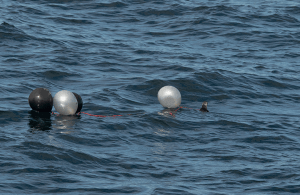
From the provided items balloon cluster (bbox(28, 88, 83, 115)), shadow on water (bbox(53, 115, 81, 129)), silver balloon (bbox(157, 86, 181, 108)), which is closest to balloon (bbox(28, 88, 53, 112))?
balloon cluster (bbox(28, 88, 83, 115))

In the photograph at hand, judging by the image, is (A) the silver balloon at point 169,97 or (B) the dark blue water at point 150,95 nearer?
(B) the dark blue water at point 150,95

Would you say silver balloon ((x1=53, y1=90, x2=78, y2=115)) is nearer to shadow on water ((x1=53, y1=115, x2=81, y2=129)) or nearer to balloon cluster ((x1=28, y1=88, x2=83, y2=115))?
balloon cluster ((x1=28, y1=88, x2=83, y2=115))

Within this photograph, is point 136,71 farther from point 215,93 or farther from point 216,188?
point 216,188

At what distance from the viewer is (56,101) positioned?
15344mm

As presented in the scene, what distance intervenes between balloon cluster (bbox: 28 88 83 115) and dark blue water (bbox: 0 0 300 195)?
382mm

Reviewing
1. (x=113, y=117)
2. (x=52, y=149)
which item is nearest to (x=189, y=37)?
(x=113, y=117)

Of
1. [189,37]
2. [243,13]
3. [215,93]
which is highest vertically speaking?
[243,13]

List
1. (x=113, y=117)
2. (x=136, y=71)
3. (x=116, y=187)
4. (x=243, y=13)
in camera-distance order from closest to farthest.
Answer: (x=116, y=187)
(x=113, y=117)
(x=136, y=71)
(x=243, y=13)

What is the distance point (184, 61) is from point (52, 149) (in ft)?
44.6

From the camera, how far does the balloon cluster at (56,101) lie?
1527cm

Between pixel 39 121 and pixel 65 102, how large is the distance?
1.06 meters

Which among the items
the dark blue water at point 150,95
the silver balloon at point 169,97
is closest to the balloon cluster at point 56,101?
the dark blue water at point 150,95

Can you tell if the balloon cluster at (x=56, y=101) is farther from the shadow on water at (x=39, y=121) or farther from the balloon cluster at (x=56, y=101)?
the shadow on water at (x=39, y=121)

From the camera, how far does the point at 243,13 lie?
36188mm
